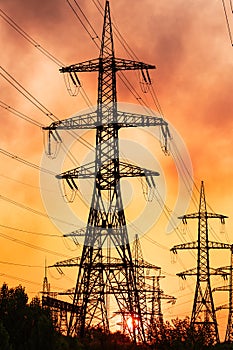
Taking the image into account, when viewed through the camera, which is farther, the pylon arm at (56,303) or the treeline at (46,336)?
the pylon arm at (56,303)

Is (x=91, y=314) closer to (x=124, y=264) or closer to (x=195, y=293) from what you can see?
(x=124, y=264)

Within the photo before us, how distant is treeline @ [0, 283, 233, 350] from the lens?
67125 millimetres

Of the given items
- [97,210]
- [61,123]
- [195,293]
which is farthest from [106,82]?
[195,293]

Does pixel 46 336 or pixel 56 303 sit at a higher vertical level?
pixel 56 303

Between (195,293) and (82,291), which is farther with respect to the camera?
(195,293)

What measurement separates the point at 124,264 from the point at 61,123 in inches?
453

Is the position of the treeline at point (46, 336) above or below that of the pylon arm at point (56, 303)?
below

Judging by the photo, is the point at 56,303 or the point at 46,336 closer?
the point at 46,336

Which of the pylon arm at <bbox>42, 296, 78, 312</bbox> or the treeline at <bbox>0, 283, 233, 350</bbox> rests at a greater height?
the pylon arm at <bbox>42, 296, 78, 312</bbox>

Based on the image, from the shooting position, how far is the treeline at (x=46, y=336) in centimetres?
6712

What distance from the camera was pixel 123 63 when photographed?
68.4 metres

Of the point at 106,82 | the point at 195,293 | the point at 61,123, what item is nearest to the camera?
the point at 61,123

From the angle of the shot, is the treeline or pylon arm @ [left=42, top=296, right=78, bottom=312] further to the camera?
pylon arm @ [left=42, top=296, right=78, bottom=312]

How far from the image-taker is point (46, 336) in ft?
220
